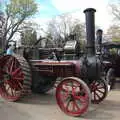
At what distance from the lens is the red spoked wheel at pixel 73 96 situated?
7.21 m

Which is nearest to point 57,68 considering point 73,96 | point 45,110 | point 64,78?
point 64,78

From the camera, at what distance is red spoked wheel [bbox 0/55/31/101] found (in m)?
8.71

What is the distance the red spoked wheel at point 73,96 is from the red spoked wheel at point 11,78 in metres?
1.32

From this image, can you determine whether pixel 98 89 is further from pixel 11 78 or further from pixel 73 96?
pixel 11 78

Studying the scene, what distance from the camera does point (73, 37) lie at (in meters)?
9.26

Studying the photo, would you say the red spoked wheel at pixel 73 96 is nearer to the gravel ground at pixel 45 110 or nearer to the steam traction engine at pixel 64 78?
the steam traction engine at pixel 64 78

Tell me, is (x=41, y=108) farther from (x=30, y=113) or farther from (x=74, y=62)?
(x=74, y=62)

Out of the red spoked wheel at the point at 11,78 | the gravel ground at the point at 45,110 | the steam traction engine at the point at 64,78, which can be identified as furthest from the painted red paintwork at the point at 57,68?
the gravel ground at the point at 45,110

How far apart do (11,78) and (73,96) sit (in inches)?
92.5

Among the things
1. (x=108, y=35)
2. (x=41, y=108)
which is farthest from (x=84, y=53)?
(x=108, y=35)

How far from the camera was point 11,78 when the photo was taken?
905 centimetres

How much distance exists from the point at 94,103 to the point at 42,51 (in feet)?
7.90

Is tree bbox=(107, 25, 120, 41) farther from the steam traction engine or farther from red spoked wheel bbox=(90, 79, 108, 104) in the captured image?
red spoked wheel bbox=(90, 79, 108, 104)

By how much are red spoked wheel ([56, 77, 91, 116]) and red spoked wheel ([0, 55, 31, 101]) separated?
1324mm
